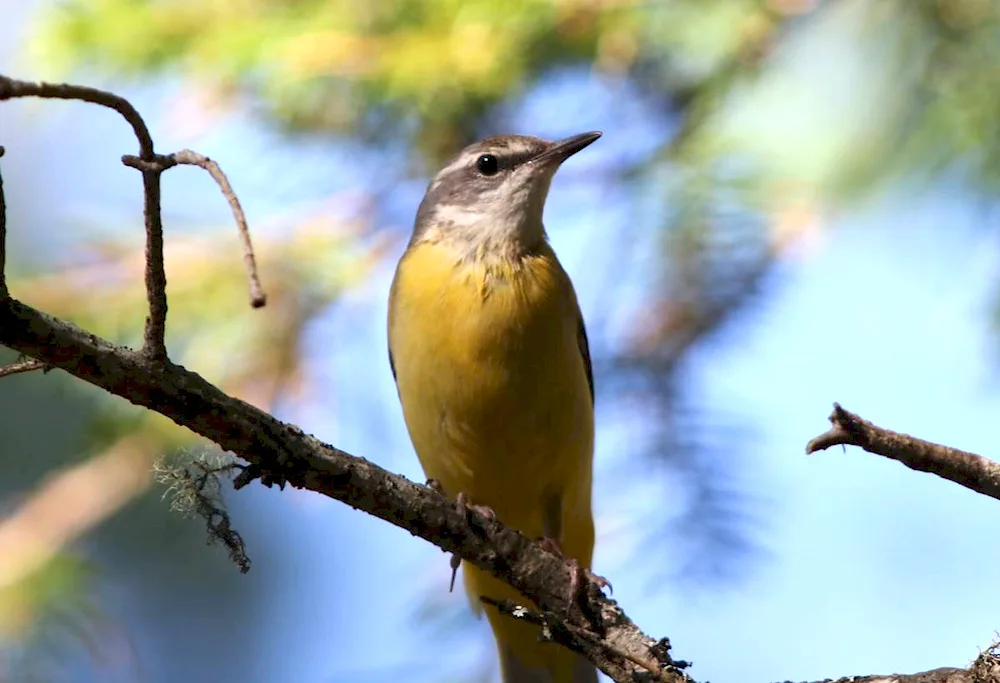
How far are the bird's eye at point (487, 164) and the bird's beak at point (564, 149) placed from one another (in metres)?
0.15

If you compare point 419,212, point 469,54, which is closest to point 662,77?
point 469,54

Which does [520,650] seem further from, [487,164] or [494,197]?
[487,164]

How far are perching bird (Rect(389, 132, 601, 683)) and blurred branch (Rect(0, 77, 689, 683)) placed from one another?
813mm

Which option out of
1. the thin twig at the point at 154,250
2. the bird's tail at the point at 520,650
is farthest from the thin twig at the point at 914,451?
the bird's tail at the point at 520,650

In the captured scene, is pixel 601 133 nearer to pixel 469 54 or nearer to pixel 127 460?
pixel 469 54

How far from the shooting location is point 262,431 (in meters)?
2.68

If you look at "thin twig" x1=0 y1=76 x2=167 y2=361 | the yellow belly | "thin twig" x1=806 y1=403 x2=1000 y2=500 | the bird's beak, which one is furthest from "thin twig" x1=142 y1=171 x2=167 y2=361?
the bird's beak

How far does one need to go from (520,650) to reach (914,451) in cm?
275

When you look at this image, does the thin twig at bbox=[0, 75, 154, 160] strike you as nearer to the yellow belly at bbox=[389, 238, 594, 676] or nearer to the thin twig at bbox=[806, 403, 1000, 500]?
the thin twig at bbox=[806, 403, 1000, 500]

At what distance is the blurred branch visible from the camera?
90.4 inches

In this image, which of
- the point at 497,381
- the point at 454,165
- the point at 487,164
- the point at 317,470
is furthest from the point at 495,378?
the point at 317,470

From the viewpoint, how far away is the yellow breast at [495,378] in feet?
13.3

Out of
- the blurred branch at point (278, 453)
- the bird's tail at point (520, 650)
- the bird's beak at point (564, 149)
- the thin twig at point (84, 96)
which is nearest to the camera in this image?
the thin twig at point (84, 96)

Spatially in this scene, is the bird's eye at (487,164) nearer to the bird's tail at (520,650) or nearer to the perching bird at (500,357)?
the perching bird at (500,357)
